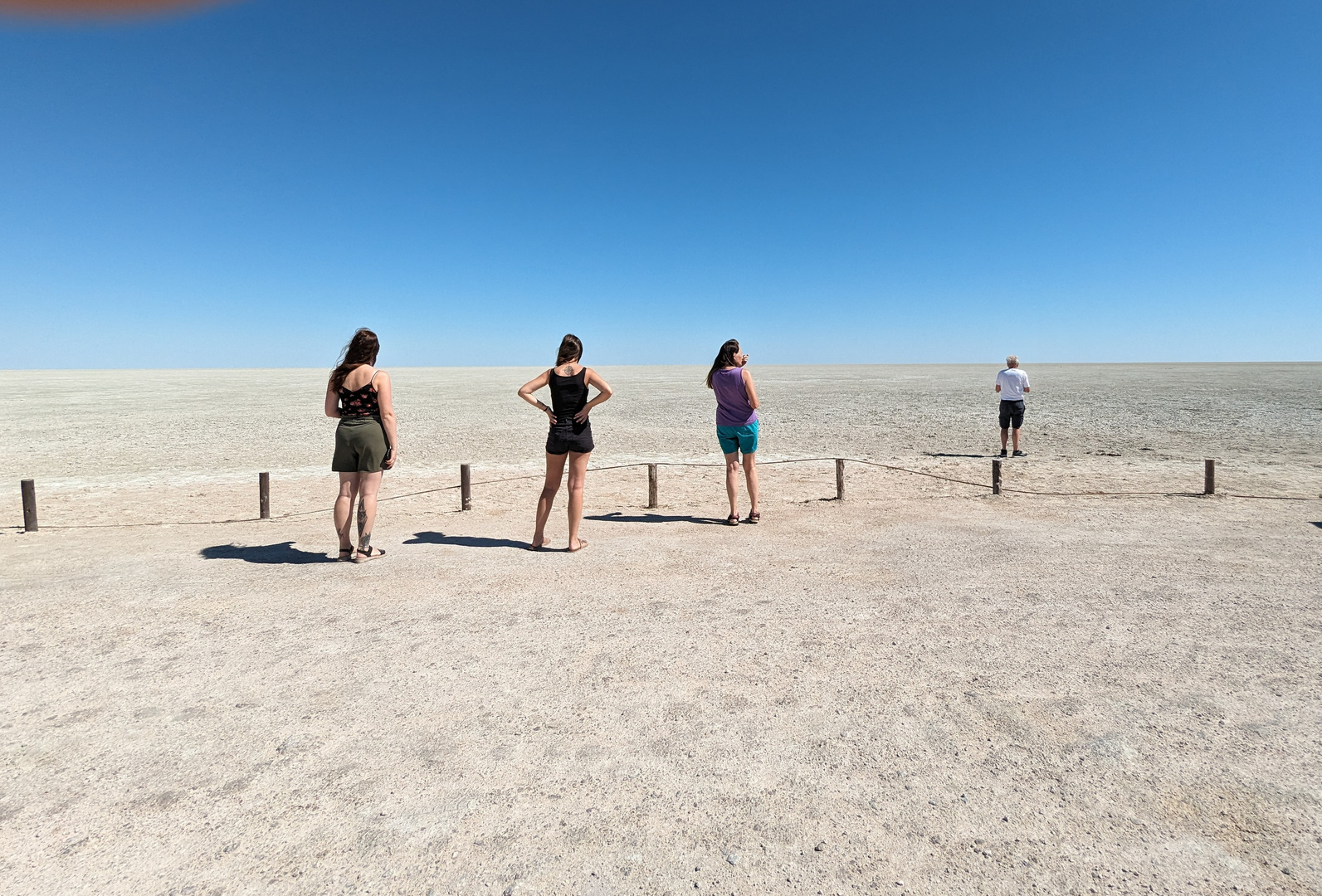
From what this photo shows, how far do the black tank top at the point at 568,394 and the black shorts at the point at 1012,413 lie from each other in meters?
10.1

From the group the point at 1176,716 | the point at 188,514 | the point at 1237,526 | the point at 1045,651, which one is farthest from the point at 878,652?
the point at 188,514

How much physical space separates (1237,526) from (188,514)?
1145cm

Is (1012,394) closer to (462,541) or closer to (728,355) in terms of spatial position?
(728,355)

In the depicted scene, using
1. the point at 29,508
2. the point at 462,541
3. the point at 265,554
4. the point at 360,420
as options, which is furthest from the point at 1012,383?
the point at 29,508

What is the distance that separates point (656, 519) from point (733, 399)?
68.8 inches

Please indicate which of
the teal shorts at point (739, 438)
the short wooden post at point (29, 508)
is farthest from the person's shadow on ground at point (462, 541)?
the short wooden post at point (29, 508)

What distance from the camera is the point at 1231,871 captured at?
208cm

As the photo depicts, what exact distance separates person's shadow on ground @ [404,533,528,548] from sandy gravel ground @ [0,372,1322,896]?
4.8 inches

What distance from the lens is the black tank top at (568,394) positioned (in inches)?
215

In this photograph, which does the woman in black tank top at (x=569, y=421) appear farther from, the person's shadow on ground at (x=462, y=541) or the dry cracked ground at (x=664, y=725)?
the dry cracked ground at (x=664, y=725)

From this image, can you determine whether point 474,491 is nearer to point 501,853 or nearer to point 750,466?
point 750,466

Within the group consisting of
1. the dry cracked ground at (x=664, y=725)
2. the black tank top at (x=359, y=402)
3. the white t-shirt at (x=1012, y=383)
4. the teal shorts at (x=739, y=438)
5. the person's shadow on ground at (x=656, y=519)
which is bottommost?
the dry cracked ground at (x=664, y=725)

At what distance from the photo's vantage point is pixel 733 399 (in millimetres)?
6594

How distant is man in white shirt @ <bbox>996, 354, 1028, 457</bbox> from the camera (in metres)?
12.2
